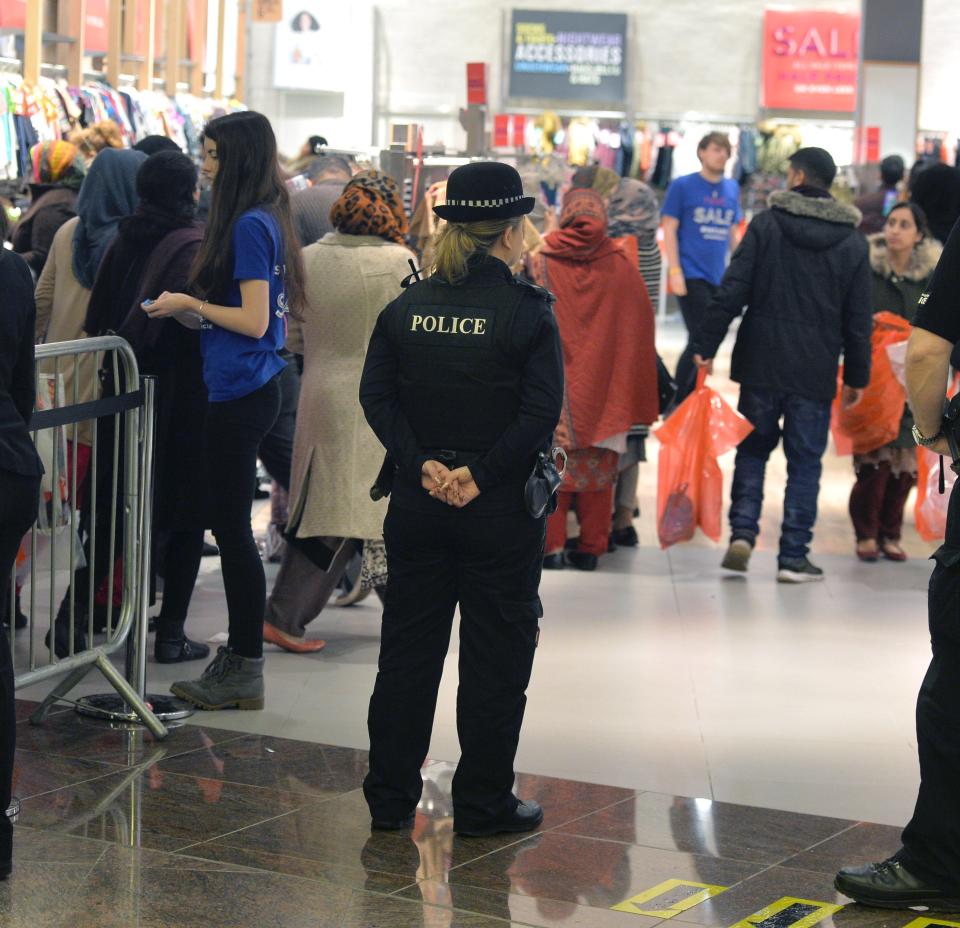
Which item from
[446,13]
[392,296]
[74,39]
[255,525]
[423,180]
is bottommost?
[255,525]

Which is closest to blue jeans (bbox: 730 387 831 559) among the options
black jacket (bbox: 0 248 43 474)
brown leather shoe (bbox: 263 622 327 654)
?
brown leather shoe (bbox: 263 622 327 654)

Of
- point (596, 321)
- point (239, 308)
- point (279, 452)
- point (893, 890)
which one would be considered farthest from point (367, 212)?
point (893, 890)

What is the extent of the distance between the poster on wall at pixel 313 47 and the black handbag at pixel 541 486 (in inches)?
681

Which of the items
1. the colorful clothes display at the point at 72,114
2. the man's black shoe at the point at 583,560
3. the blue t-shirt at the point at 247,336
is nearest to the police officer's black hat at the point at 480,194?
the blue t-shirt at the point at 247,336

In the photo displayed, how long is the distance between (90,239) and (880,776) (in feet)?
9.42

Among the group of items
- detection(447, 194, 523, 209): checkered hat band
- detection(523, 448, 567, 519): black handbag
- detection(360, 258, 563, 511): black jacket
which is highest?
detection(447, 194, 523, 209): checkered hat band

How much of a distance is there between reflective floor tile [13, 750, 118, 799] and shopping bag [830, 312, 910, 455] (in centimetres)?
360

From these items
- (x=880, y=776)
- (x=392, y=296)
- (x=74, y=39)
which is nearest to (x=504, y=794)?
(x=880, y=776)

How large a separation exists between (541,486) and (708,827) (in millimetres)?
897

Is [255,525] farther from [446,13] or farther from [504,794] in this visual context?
[446,13]

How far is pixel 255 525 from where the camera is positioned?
728 cm

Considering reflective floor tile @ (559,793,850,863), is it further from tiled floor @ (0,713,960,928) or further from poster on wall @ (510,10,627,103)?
poster on wall @ (510,10,627,103)

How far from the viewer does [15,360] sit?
121 inches

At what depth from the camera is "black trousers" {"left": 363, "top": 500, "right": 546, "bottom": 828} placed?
329 centimetres
